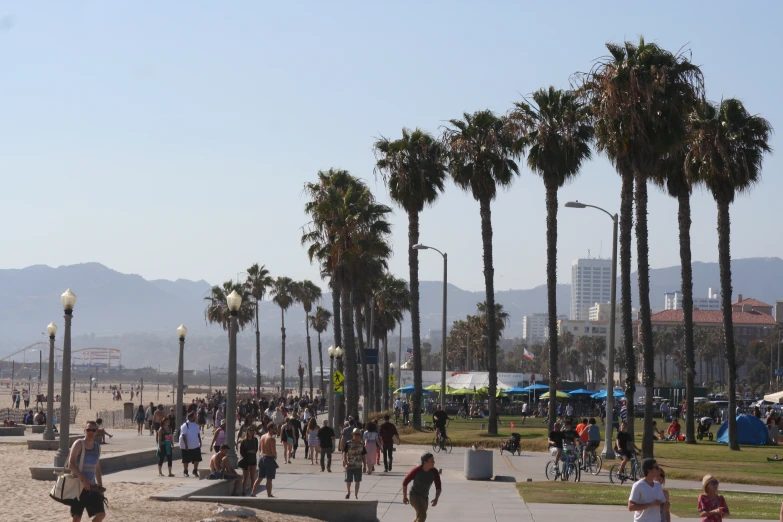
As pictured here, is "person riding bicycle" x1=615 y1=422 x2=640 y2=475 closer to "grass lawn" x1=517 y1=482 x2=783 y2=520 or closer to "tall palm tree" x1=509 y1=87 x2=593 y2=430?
"grass lawn" x1=517 y1=482 x2=783 y2=520

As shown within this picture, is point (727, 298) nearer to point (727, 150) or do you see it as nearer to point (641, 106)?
point (727, 150)

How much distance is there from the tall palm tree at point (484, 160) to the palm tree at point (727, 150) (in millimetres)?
Answer: 9190

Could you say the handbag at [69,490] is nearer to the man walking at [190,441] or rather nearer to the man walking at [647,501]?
the man walking at [647,501]

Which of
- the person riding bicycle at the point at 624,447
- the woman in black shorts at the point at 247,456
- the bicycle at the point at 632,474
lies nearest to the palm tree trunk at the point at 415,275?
the bicycle at the point at 632,474

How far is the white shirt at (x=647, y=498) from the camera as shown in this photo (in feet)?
40.2

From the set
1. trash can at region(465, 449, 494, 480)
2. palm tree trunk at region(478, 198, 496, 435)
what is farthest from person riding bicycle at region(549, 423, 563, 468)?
palm tree trunk at region(478, 198, 496, 435)

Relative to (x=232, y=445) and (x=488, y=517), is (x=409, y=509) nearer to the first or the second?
(x=488, y=517)

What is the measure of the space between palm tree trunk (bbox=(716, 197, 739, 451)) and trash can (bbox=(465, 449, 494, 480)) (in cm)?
1435

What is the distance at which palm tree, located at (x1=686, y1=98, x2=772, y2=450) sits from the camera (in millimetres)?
36375

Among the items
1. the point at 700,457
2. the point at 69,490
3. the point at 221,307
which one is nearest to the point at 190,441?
the point at 69,490

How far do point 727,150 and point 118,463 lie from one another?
75.6 ft

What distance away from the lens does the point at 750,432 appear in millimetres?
42344

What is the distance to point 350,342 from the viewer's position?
151 ft

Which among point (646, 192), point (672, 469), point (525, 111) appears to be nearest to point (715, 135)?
point (646, 192)
